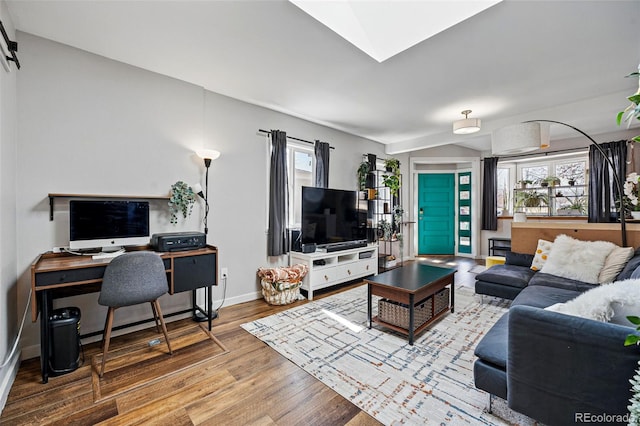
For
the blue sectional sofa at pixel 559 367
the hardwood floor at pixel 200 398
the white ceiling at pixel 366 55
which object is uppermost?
the white ceiling at pixel 366 55

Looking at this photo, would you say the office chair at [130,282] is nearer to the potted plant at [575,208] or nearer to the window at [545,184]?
the window at [545,184]

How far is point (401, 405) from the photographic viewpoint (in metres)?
1.66

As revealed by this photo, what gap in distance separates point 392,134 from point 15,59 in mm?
4683

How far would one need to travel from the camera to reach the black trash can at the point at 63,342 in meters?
1.98

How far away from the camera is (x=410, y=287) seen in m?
2.41

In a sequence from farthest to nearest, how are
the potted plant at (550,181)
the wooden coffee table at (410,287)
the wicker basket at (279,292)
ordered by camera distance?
the potted plant at (550,181) → the wicker basket at (279,292) → the wooden coffee table at (410,287)

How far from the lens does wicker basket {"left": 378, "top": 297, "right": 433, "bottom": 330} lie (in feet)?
8.14

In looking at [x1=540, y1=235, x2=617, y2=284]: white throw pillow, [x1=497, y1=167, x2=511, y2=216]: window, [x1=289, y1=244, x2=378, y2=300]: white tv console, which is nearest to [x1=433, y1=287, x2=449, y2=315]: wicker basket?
[x1=540, y1=235, x2=617, y2=284]: white throw pillow

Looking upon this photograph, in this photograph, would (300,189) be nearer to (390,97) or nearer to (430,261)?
(390,97)

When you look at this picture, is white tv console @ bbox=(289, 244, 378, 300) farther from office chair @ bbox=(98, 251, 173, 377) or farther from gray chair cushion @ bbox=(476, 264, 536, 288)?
office chair @ bbox=(98, 251, 173, 377)

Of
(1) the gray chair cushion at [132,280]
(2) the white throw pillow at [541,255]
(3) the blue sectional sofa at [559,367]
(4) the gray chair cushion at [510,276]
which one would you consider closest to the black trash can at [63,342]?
(1) the gray chair cushion at [132,280]

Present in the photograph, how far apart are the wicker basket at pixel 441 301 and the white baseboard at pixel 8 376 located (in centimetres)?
329

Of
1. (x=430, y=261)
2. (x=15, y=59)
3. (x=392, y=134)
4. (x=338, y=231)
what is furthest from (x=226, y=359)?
(x=430, y=261)

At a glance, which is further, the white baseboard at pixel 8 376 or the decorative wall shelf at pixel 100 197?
the decorative wall shelf at pixel 100 197
